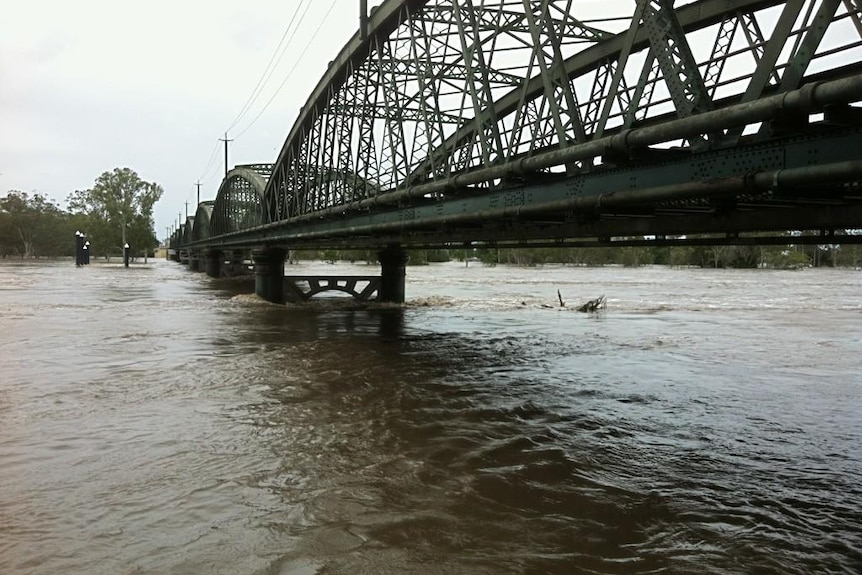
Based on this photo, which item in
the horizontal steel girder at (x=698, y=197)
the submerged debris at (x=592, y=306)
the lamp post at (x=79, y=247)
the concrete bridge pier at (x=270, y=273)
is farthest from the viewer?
the lamp post at (x=79, y=247)

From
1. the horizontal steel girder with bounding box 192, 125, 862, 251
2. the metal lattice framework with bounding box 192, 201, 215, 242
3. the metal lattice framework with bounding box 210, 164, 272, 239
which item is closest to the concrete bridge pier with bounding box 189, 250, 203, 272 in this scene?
the metal lattice framework with bounding box 192, 201, 215, 242

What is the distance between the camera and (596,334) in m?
22.1

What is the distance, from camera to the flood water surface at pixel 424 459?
5.36 metres

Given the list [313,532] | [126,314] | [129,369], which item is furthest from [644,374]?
[126,314]

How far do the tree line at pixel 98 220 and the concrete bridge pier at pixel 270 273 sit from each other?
100148 millimetres

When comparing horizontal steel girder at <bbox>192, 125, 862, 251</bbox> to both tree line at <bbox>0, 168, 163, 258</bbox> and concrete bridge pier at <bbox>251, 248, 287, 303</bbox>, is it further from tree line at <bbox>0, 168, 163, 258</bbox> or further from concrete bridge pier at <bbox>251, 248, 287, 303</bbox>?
tree line at <bbox>0, 168, 163, 258</bbox>

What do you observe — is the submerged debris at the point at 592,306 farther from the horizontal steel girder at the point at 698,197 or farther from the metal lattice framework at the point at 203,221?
the metal lattice framework at the point at 203,221

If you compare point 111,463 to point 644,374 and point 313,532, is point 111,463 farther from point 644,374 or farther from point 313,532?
point 644,374

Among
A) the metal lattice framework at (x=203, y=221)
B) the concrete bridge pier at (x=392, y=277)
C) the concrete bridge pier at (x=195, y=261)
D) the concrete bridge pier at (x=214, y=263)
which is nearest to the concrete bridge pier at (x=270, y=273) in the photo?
the concrete bridge pier at (x=392, y=277)

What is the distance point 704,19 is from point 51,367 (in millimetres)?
15168

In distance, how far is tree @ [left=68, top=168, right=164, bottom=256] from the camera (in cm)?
12873

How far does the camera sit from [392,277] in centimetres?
3441

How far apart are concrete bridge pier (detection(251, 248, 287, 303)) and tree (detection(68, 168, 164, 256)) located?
339 feet

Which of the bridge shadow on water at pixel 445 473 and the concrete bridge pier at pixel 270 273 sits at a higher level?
the concrete bridge pier at pixel 270 273
